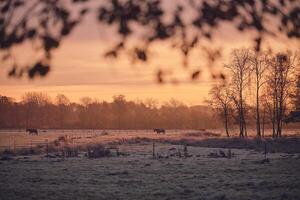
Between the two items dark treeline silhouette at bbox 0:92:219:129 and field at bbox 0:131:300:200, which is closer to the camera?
field at bbox 0:131:300:200

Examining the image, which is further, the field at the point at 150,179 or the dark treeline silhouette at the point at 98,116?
the dark treeline silhouette at the point at 98,116

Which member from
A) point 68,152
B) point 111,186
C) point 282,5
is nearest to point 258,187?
point 111,186

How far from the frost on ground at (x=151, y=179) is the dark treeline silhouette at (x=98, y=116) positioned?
97.4m

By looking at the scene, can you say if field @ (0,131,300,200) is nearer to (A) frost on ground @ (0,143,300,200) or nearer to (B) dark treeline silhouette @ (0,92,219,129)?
(A) frost on ground @ (0,143,300,200)

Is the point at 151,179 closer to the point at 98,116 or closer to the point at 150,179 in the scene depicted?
the point at 150,179

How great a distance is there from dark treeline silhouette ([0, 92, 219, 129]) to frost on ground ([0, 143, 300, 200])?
97411 millimetres

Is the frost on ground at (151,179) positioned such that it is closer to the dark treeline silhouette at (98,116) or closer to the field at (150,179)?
the field at (150,179)

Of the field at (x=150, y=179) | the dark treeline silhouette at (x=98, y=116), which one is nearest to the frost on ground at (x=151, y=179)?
the field at (x=150, y=179)

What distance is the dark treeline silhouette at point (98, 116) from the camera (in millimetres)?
125312

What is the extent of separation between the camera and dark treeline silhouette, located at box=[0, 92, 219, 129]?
125 metres

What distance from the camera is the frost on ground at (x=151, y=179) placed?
574 inches

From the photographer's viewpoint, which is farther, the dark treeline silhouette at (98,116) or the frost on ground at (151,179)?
the dark treeline silhouette at (98,116)

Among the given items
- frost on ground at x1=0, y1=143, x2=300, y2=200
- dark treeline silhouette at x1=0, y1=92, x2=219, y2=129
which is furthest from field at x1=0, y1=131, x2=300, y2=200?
dark treeline silhouette at x1=0, y1=92, x2=219, y2=129

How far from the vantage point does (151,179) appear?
18156 millimetres
